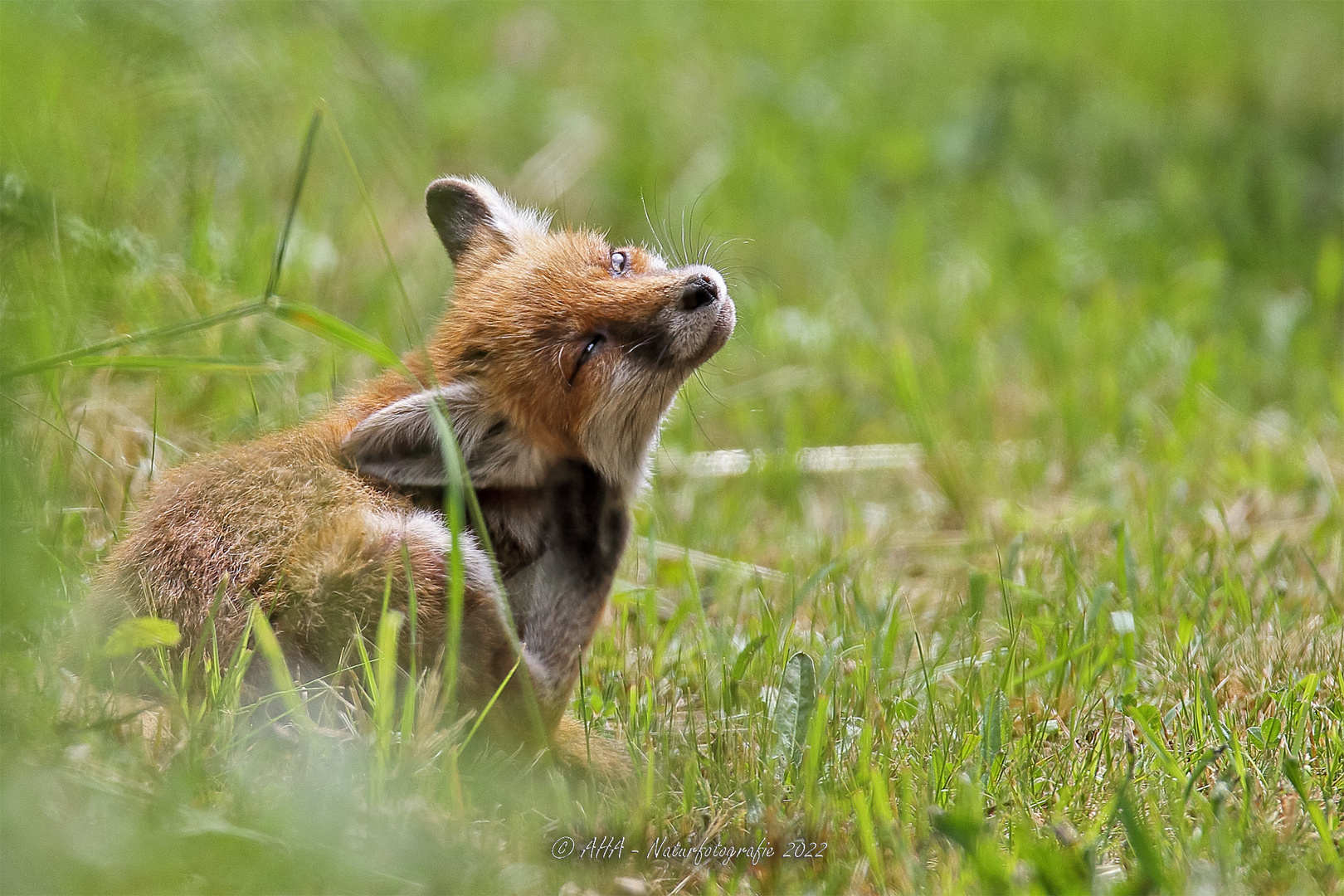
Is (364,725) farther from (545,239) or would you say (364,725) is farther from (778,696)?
(545,239)

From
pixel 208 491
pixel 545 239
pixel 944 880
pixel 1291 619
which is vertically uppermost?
pixel 545 239

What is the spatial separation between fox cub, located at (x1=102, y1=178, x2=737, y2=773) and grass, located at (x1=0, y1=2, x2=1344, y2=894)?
182 millimetres

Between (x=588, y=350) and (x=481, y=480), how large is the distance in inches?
19.1

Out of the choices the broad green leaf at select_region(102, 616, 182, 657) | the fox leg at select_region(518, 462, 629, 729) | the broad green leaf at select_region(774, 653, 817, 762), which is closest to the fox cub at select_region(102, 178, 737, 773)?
the fox leg at select_region(518, 462, 629, 729)

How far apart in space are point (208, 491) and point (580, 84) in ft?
21.6

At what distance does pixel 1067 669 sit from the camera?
11.9ft

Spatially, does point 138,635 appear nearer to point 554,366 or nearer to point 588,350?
point 554,366

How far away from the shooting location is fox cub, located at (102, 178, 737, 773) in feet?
9.74

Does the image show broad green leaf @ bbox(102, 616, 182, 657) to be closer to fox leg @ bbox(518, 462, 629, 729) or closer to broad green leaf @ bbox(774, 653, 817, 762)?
fox leg @ bbox(518, 462, 629, 729)

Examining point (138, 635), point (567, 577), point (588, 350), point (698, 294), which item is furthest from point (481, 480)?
point (138, 635)

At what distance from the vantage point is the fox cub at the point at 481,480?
2969 millimetres

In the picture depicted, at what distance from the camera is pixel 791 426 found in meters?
5.56

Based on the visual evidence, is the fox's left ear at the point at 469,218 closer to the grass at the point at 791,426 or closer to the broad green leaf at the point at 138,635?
the grass at the point at 791,426

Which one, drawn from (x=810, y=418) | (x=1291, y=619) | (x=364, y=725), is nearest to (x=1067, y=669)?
(x=1291, y=619)
